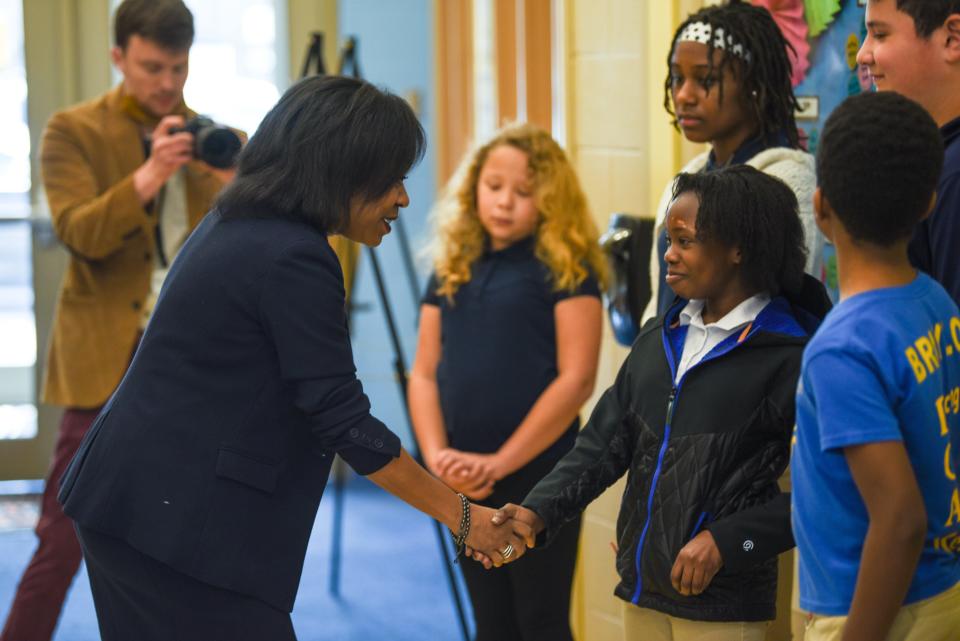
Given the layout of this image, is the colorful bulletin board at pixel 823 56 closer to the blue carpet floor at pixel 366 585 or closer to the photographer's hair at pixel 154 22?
the photographer's hair at pixel 154 22

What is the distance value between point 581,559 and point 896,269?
6.12ft

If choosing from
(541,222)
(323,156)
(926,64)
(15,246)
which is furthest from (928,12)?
(15,246)

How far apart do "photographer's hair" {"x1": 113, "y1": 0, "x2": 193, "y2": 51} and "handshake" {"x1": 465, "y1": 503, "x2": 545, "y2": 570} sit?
4.62 feet

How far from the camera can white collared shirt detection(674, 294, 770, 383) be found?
1.64 meters

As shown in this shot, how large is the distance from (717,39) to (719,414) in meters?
0.68

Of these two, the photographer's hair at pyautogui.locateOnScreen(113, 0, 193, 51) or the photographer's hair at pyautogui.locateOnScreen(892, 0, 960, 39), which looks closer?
the photographer's hair at pyautogui.locateOnScreen(892, 0, 960, 39)

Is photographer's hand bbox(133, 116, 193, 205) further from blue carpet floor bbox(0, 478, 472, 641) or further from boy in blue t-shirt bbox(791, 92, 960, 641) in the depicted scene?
boy in blue t-shirt bbox(791, 92, 960, 641)

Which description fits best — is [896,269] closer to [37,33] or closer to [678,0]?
[678,0]

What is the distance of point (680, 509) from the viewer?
5.34ft

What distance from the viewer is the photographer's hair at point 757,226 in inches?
64.6

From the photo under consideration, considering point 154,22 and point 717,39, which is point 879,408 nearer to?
point 717,39

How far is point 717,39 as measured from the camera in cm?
197

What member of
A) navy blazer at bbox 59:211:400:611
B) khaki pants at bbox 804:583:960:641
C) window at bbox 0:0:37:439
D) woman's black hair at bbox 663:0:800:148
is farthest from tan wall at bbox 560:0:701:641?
window at bbox 0:0:37:439

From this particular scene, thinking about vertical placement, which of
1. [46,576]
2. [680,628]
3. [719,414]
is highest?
[719,414]
